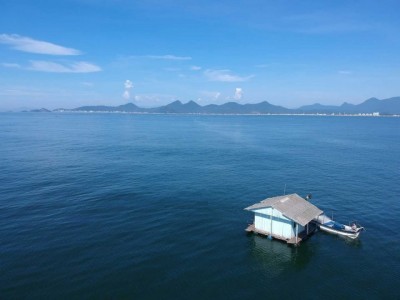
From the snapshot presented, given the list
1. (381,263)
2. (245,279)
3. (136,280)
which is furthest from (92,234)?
(381,263)

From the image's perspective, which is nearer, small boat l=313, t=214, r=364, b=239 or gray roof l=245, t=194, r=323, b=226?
gray roof l=245, t=194, r=323, b=226

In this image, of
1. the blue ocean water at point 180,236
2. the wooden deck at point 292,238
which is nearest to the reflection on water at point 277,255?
the blue ocean water at point 180,236

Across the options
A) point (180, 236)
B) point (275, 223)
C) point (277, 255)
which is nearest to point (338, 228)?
point (275, 223)

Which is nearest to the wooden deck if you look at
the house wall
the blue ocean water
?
the house wall

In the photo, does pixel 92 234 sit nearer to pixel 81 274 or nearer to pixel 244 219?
pixel 81 274

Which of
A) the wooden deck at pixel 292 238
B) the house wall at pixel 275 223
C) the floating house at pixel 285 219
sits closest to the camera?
the floating house at pixel 285 219

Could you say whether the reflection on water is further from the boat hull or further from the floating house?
the boat hull

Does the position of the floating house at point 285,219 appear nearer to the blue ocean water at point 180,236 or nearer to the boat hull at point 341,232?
the blue ocean water at point 180,236
